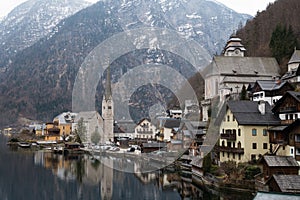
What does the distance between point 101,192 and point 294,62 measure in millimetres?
27309

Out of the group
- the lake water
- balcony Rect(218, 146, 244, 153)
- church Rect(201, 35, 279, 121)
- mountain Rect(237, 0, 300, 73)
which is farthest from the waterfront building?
balcony Rect(218, 146, 244, 153)

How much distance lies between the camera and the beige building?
3150 cm

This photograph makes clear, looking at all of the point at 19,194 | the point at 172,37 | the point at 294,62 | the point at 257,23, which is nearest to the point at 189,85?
the point at 257,23

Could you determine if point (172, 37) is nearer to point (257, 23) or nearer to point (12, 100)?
point (12, 100)

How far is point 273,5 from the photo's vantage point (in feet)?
282

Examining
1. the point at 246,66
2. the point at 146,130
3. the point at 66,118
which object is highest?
the point at 246,66

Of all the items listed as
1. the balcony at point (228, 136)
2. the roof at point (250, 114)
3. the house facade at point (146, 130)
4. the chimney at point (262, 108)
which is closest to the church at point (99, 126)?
the house facade at point (146, 130)

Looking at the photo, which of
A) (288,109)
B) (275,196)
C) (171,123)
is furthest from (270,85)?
(275,196)

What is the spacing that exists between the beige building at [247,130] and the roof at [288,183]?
741 cm

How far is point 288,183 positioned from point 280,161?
145 inches

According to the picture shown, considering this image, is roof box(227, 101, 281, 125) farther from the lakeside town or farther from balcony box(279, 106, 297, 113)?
balcony box(279, 106, 297, 113)

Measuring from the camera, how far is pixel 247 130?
31.7 meters

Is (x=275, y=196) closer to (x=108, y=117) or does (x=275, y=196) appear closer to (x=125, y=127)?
(x=108, y=117)

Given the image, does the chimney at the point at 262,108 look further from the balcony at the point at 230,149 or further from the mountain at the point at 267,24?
the mountain at the point at 267,24
